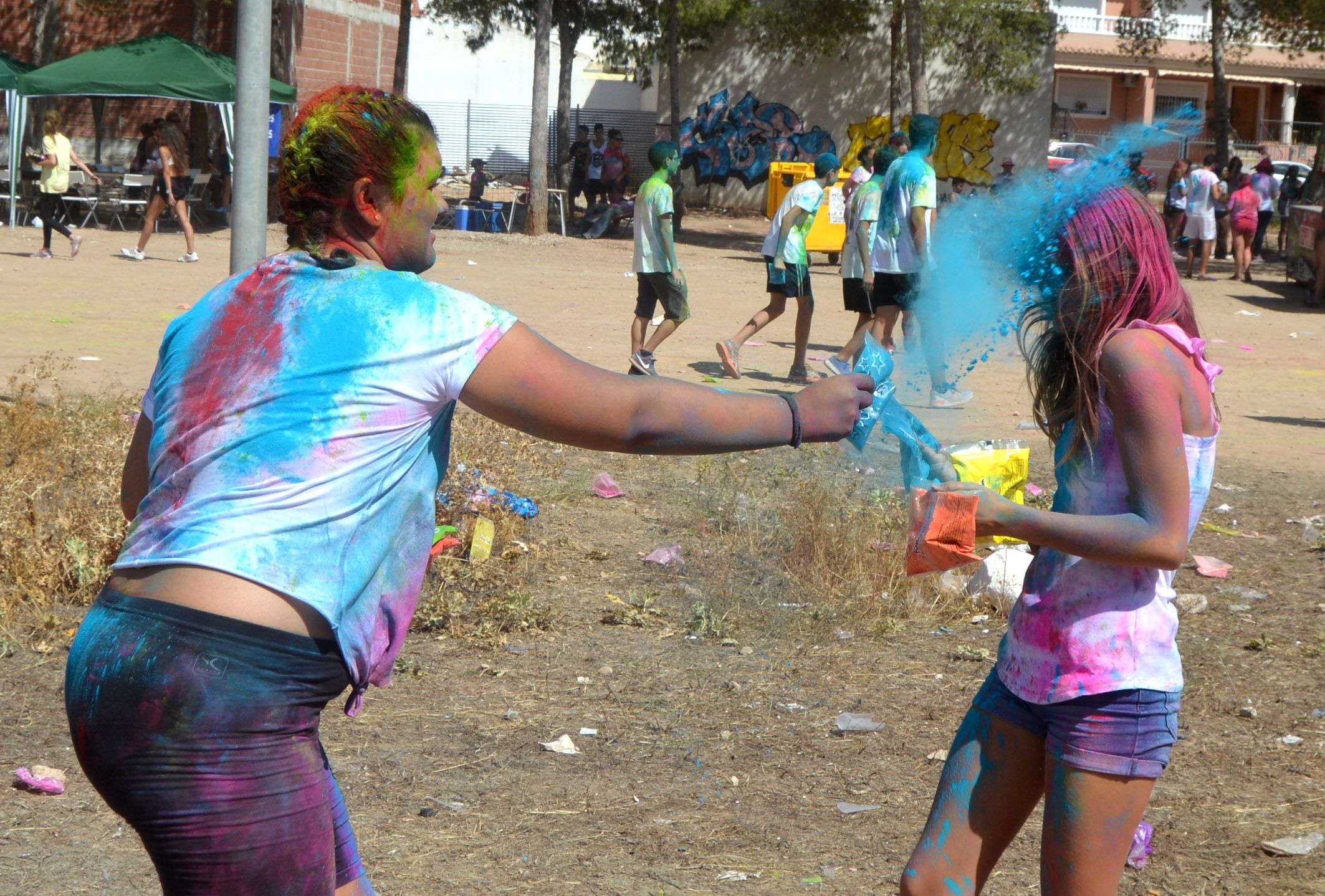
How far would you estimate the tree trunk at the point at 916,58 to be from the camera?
70.2 ft

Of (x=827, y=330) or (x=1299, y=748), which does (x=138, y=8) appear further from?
(x=1299, y=748)

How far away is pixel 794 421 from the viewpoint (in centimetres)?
206

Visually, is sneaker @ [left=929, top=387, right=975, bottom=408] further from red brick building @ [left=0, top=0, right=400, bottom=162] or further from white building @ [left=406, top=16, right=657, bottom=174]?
white building @ [left=406, top=16, right=657, bottom=174]

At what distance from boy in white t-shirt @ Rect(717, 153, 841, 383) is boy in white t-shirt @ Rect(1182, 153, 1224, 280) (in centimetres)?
1078

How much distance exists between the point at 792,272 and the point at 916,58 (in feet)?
41.2

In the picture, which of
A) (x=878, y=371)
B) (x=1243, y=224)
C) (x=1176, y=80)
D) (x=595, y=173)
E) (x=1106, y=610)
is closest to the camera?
(x=1106, y=610)

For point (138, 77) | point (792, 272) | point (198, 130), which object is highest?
point (198, 130)

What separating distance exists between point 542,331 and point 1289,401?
21.5 feet

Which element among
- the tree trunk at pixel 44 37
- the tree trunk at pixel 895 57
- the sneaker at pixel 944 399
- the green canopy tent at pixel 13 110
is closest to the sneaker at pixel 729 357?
the sneaker at pixel 944 399

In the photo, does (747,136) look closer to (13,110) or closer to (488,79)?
(13,110)

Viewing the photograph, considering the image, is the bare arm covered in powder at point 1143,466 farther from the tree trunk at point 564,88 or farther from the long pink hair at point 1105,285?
the tree trunk at point 564,88

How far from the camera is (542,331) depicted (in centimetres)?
1229

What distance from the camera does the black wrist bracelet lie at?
2.05m

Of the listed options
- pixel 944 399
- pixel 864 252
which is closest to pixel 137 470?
pixel 944 399
